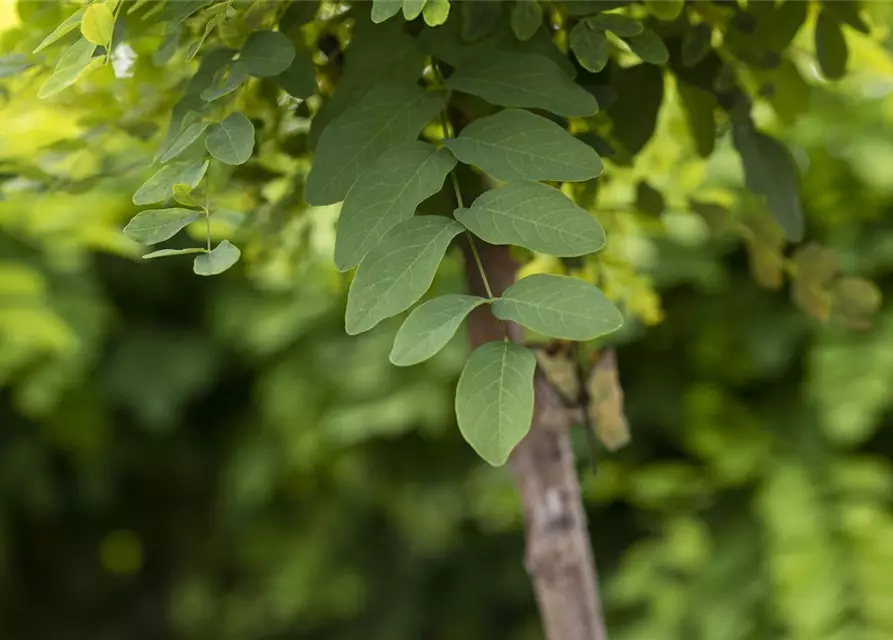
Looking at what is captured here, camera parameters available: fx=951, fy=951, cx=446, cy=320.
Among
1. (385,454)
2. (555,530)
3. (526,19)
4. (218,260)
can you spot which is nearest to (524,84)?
(526,19)

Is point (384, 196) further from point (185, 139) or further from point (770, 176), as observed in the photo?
point (770, 176)

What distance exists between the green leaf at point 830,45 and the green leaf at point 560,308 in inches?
9.4

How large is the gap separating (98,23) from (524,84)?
0.47 ft

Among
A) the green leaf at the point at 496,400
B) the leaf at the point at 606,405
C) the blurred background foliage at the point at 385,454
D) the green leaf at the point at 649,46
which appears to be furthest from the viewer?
the blurred background foliage at the point at 385,454

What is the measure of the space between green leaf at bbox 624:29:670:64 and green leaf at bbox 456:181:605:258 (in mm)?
103

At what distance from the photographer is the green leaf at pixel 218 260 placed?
Answer: 0.93 ft

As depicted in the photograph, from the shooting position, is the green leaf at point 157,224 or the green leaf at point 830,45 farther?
the green leaf at point 830,45

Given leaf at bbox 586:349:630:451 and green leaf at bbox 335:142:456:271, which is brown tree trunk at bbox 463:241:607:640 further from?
green leaf at bbox 335:142:456:271

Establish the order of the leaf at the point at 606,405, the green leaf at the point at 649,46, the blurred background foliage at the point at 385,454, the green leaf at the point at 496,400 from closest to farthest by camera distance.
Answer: the green leaf at the point at 496,400 → the green leaf at the point at 649,46 → the leaf at the point at 606,405 → the blurred background foliage at the point at 385,454

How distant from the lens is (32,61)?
15.2 inches

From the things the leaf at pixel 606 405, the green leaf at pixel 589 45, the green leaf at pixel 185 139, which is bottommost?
the leaf at pixel 606 405

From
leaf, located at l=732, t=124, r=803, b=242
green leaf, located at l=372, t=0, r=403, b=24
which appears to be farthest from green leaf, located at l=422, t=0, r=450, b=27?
leaf, located at l=732, t=124, r=803, b=242

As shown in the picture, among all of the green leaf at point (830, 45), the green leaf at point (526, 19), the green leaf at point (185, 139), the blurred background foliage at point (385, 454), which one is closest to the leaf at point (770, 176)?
the green leaf at point (830, 45)

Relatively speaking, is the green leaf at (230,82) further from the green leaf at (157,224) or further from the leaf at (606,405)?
the leaf at (606,405)
